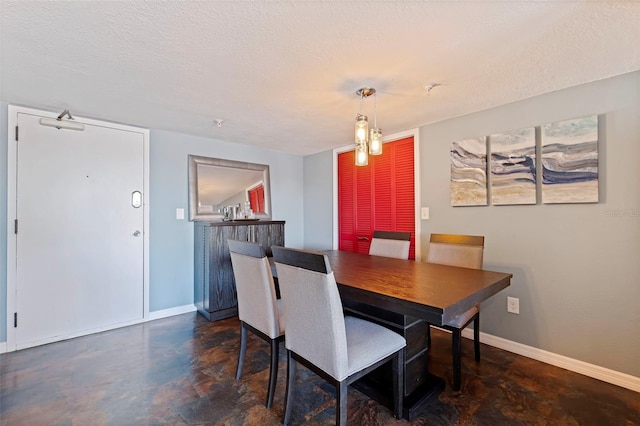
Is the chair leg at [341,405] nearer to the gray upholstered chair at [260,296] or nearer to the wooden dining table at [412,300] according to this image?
the wooden dining table at [412,300]

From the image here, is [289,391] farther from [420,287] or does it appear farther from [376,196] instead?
[376,196]

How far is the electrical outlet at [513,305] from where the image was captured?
94.0 inches

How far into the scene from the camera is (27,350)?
243 cm

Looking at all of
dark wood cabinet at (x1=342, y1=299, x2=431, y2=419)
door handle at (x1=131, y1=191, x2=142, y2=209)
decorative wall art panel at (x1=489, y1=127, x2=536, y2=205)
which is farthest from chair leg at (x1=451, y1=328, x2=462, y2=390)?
door handle at (x1=131, y1=191, x2=142, y2=209)

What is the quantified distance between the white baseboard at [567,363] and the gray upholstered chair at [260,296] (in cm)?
194

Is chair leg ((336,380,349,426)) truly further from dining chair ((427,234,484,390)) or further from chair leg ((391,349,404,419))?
dining chair ((427,234,484,390))

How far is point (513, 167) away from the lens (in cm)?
240

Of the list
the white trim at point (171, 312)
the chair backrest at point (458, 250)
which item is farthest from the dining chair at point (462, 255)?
the white trim at point (171, 312)

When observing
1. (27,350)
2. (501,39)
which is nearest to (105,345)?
(27,350)

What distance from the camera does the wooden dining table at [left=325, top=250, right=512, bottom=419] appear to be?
1284mm

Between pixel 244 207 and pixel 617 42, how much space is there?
358cm

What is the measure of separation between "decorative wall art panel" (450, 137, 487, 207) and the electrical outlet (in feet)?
2.73

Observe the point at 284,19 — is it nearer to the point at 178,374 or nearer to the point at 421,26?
the point at 421,26

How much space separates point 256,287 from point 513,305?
213 centimetres
